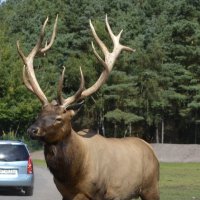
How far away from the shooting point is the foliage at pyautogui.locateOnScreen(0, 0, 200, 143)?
212 feet

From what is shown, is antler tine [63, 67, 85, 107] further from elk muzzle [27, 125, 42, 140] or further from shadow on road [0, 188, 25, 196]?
shadow on road [0, 188, 25, 196]

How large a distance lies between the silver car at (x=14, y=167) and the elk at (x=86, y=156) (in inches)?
426

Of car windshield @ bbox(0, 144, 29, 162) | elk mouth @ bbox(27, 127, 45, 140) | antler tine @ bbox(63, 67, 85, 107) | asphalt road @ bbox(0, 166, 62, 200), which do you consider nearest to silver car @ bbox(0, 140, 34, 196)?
car windshield @ bbox(0, 144, 29, 162)

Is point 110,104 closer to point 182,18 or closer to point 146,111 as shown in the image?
point 146,111

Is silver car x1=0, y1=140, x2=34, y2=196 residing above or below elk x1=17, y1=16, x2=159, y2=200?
below

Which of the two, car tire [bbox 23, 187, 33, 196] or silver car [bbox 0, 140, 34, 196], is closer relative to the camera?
silver car [bbox 0, 140, 34, 196]

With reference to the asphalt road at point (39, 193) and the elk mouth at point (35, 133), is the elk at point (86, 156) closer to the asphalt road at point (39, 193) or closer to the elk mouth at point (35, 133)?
the elk mouth at point (35, 133)

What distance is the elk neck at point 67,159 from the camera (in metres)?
8.12

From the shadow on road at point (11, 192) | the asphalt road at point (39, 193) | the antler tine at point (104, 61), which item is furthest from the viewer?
the shadow on road at point (11, 192)

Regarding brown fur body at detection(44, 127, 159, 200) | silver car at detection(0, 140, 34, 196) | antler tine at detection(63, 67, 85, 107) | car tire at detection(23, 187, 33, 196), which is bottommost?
car tire at detection(23, 187, 33, 196)

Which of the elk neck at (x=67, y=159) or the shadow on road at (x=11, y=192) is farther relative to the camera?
the shadow on road at (x=11, y=192)

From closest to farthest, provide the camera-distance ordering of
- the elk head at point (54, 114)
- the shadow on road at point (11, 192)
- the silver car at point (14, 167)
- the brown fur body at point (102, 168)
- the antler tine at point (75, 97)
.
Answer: the elk head at point (54, 114) < the brown fur body at point (102, 168) < the antler tine at point (75, 97) < the silver car at point (14, 167) < the shadow on road at point (11, 192)

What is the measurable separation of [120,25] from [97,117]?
35.7 ft

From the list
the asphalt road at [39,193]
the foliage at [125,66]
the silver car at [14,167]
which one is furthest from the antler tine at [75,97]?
the foliage at [125,66]
